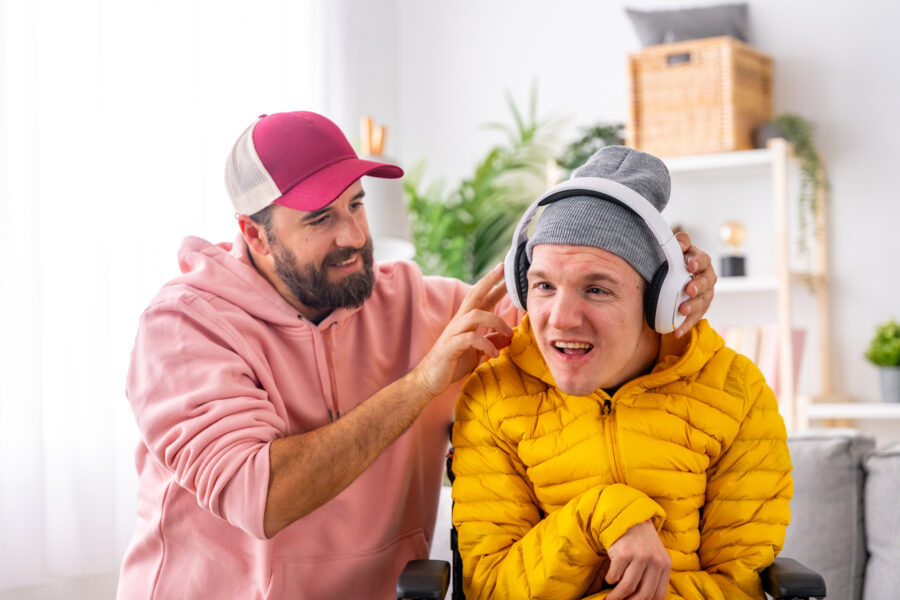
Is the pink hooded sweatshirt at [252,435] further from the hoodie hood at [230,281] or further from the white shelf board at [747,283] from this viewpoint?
the white shelf board at [747,283]

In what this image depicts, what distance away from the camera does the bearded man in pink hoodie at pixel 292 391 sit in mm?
1589

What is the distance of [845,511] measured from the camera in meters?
2.08

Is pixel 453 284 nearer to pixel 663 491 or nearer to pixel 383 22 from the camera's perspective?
pixel 663 491

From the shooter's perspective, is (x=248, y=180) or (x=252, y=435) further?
(x=248, y=180)

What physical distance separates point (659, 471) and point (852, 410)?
2166 millimetres

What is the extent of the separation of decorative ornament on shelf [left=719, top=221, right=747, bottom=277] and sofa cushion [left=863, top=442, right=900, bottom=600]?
1618 millimetres

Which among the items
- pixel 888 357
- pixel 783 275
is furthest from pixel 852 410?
pixel 783 275

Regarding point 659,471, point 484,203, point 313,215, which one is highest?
point 484,203

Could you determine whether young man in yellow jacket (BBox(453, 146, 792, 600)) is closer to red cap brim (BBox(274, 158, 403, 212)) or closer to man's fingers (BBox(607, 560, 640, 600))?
man's fingers (BBox(607, 560, 640, 600))

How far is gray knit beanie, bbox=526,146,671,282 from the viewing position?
147cm

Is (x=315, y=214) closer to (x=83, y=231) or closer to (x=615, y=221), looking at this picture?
(x=615, y=221)

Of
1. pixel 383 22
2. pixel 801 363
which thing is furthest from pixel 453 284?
pixel 383 22

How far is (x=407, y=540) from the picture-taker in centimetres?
189

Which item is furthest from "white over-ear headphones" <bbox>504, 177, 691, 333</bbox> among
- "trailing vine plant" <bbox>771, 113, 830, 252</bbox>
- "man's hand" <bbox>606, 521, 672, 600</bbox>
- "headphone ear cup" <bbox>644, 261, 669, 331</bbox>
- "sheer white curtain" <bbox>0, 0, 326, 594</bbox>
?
"trailing vine plant" <bbox>771, 113, 830, 252</bbox>
